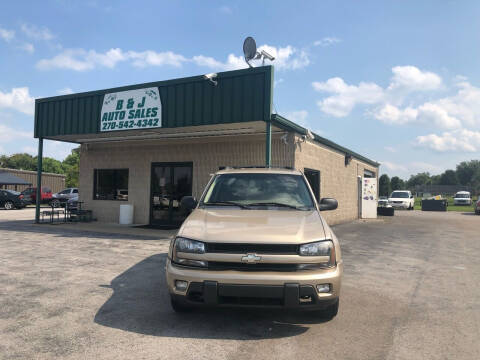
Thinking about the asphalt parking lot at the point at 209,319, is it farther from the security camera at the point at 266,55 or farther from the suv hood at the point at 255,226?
the security camera at the point at 266,55

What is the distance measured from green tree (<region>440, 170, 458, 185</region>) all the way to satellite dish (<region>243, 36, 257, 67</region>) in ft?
481

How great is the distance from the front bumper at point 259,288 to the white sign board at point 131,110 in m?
8.26

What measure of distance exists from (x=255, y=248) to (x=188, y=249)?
0.69 meters

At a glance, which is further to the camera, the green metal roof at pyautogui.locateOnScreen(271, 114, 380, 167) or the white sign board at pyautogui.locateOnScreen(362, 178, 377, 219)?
the white sign board at pyautogui.locateOnScreen(362, 178, 377, 219)

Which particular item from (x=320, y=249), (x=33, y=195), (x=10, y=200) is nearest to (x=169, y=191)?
(x=320, y=249)

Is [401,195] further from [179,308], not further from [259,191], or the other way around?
[179,308]

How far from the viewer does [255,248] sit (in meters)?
3.44

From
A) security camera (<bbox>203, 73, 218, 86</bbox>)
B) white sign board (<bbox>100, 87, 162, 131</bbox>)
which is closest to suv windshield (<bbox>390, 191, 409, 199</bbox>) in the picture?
security camera (<bbox>203, 73, 218, 86</bbox>)

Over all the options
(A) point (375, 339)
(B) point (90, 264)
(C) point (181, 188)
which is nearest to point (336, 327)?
(A) point (375, 339)

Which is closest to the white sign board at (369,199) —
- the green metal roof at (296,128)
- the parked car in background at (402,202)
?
the green metal roof at (296,128)

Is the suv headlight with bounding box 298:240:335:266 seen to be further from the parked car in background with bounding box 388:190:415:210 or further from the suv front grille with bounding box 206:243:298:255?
the parked car in background with bounding box 388:190:415:210

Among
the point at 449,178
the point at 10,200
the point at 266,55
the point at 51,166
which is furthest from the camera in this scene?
the point at 449,178

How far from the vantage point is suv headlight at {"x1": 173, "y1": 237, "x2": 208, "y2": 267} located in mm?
3475

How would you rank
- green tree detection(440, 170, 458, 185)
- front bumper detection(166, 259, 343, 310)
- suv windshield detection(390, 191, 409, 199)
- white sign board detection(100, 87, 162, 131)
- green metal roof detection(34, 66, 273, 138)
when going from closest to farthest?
1. front bumper detection(166, 259, 343, 310)
2. green metal roof detection(34, 66, 273, 138)
3. white sign board detection(100, 87, 162, 131)
4. suv windshield detection(390, 191, 409, 199)
5. green tree detection(440, 170, 458, 185)
